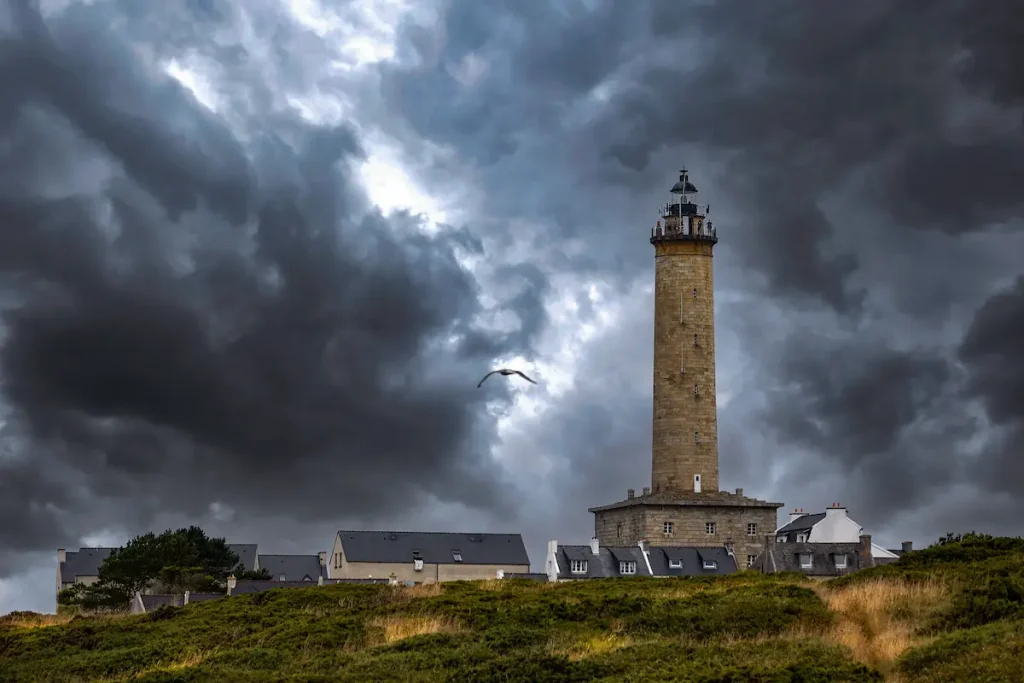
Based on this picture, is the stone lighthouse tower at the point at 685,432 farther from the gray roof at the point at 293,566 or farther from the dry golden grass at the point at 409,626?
the dry golden grass at the point at 409,626

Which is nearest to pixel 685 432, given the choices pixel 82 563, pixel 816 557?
pixel 816 557

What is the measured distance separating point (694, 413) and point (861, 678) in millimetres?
69673

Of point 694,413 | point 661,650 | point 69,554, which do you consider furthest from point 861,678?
point 69,554

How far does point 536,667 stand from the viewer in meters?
30.8

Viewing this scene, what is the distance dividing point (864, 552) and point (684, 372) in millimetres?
17908

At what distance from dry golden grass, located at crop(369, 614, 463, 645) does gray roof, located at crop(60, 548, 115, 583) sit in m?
88.2

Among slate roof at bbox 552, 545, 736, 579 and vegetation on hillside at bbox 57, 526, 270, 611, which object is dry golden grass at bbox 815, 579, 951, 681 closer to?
slate roof at bbox 552, 545, 736, 579

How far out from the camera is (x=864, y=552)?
3438 inches

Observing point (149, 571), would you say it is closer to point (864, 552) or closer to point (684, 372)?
point (684, 372)

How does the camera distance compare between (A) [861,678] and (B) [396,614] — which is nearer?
(A) [861,678]

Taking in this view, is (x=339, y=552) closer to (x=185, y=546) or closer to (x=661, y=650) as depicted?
(x=185, y=546)

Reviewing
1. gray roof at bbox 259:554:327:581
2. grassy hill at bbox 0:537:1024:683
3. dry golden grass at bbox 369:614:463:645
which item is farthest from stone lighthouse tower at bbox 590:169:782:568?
dry golden grass at bbox 369:614:463:645

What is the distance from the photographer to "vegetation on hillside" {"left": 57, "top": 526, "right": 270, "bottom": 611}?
95.0 m

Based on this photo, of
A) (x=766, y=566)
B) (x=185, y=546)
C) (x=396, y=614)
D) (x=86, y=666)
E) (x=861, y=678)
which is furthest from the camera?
(x=185, y=546)
